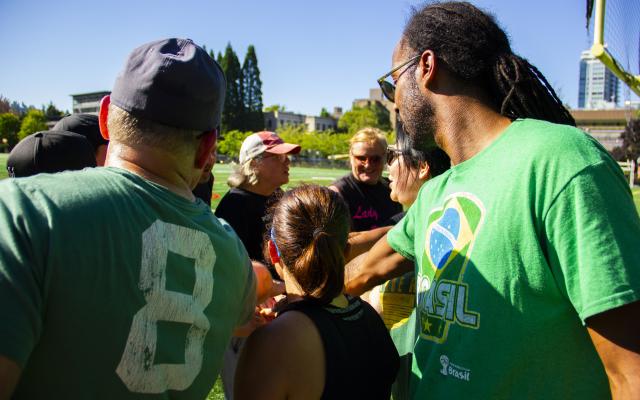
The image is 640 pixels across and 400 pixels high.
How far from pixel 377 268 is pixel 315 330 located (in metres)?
0.68

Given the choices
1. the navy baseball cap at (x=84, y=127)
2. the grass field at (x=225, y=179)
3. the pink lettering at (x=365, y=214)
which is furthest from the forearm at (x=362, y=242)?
the grass field at (x=225, y=179)

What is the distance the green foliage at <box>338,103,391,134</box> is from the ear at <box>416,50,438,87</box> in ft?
317

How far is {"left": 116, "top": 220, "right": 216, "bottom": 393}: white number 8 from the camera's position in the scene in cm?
126

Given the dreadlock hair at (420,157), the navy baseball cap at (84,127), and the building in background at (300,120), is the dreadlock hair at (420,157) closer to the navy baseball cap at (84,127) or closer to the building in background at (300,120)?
the navy baseball cap at (84,127)

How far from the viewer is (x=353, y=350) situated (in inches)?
72.7

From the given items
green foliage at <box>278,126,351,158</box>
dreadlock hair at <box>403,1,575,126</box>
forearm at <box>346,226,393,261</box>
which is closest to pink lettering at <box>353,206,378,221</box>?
forearm at <box>346,226,393,261</box>

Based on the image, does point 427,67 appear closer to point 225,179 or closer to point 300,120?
point 225,179

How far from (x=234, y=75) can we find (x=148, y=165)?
3600 inches

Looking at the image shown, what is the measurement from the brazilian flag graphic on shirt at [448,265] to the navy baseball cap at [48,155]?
2111 millimetres

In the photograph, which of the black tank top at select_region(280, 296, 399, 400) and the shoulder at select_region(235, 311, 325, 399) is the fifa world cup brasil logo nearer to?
the black tank top at select_region(280, 296, 399, 400)

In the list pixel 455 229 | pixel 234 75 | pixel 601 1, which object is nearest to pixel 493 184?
pixel 455 229

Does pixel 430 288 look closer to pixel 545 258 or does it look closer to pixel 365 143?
pixel 545 258

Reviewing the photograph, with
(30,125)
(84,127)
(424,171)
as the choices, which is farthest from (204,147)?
(30,125)

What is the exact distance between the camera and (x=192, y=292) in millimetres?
1393
